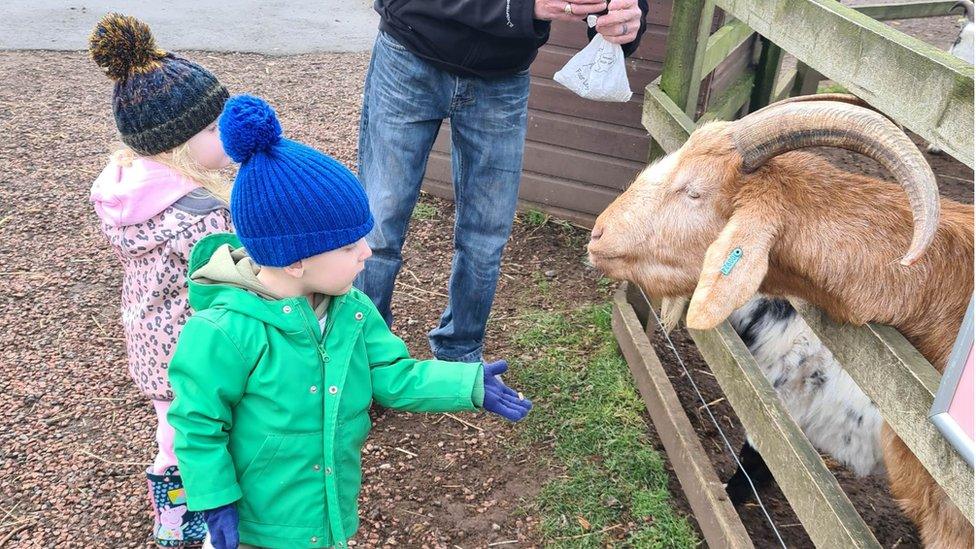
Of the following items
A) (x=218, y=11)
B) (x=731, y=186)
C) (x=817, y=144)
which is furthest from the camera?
(x=218, y=11)

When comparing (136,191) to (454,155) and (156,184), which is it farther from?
(454,155)

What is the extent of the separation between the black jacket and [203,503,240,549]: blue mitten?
176cm

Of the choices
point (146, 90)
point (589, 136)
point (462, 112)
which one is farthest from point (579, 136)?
point (146, 90)

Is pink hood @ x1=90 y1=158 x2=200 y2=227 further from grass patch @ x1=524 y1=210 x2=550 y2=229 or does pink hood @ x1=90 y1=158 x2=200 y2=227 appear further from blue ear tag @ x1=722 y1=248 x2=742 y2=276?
grass patch @ x1=524 y1=210 x2=550 y2=229

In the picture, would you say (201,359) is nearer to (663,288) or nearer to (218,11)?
(663,288)

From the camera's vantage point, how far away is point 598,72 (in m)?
2.98

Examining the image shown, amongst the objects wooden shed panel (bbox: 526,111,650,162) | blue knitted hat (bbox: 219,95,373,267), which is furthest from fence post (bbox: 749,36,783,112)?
blue knitted hat (bbox: 219,95,373,267)

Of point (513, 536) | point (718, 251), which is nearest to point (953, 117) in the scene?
point (718, 251)

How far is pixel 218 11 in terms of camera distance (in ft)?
34.4

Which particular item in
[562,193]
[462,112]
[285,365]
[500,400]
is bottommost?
[562,193]

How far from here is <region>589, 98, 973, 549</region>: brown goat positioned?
216 cm

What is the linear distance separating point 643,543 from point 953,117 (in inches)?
75.3

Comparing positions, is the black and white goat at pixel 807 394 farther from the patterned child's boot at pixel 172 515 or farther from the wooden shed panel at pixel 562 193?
the patterned child's boot at pixel 172 515

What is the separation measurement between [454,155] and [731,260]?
1580 millimetres
